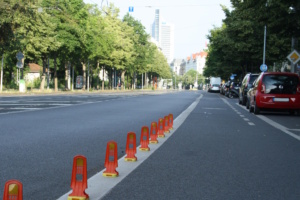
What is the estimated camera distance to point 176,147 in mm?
8477

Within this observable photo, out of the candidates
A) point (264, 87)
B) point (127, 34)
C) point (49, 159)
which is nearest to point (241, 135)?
point (49, 159)

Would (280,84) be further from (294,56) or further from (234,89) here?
(234,89)

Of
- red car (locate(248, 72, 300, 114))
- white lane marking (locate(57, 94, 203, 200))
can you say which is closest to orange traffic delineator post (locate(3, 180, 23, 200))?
white lane marking (locate(57, 94, 203, 200))

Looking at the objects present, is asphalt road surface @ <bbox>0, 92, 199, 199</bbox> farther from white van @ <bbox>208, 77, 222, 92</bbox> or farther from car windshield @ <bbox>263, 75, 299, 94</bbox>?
white van @ <bbox>208, 77, 222, 92</bbox>

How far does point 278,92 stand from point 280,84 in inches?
13.0

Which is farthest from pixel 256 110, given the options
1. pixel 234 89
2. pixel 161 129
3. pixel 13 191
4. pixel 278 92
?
pixel 234 89

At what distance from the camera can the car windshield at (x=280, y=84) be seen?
17.8m

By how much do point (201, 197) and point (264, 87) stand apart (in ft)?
45.8

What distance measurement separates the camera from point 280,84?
1788cm

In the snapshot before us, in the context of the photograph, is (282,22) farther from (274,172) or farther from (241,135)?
(274,172)

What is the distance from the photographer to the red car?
58.2ft

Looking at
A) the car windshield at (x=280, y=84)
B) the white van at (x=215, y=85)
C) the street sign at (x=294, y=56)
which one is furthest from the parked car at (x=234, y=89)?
the white van at (x=215, y=85)

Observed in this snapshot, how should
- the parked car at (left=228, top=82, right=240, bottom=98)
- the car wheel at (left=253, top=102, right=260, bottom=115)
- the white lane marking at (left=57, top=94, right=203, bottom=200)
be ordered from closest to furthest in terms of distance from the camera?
the white lane marking at (left=57, top=94, right=203, bottom=200) → the car wheel at (left=253, top=102, right=260, bottom=115) → the parked car at (left=228, top=82, right=240, bottom=98)

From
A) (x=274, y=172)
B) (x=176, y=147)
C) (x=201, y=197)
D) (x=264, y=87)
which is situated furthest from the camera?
(x=264, y=87)
